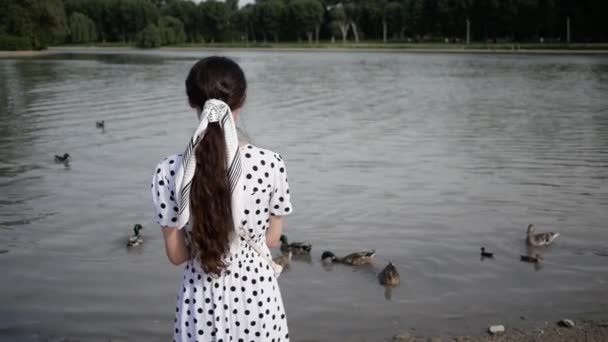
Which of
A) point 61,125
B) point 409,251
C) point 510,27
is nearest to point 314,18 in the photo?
point 510,27

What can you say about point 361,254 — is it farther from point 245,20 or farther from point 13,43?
point 245,20

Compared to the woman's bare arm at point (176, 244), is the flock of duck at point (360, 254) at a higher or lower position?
lower

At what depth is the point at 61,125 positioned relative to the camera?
78.8 feet

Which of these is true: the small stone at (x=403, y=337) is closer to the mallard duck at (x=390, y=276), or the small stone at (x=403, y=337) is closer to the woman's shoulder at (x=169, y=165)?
the mallard duck at (x=390, y=276)

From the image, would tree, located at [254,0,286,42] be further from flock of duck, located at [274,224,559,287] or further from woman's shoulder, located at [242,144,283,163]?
woman's shoulder, located at [242,144,283,163]

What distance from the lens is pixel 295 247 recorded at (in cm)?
1024

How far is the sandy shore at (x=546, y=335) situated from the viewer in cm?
688

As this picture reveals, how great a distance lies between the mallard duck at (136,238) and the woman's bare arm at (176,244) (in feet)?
23.9

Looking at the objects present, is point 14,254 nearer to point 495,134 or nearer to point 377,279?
point 377,279

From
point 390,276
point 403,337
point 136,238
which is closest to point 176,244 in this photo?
point 403,337

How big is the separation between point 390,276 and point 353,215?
3.46 m

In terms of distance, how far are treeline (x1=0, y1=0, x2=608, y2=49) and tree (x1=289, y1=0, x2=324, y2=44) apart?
17 centimetres

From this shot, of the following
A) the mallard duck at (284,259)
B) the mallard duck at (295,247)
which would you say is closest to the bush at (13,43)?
the mallard duck at (295,247)

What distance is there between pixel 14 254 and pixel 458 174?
28.7 ft
